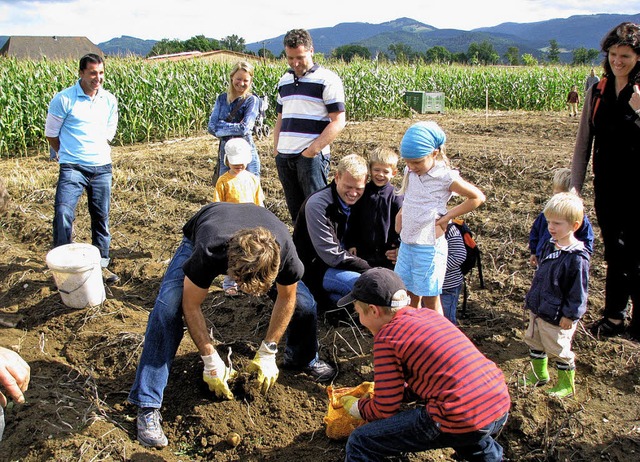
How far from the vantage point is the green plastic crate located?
704 inches

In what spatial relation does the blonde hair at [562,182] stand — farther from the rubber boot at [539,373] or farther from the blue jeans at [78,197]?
the blue jeans at [78,197]

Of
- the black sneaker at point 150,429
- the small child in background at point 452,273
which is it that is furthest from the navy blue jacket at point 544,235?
the black sneaker at point 150,429

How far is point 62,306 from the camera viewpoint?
4215 millimetres

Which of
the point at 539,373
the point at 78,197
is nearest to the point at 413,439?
the point at 539,373

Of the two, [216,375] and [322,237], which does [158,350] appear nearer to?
[216,375]

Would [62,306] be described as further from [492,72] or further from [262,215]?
[492,72]

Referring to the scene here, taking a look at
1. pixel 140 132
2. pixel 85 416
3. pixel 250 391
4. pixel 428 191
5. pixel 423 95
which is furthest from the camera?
pixel 423 95

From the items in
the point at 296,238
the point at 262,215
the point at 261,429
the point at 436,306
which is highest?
the point at 262,215

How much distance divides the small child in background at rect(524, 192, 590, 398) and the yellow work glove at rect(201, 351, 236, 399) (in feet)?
5.81

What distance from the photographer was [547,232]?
11.5 feet

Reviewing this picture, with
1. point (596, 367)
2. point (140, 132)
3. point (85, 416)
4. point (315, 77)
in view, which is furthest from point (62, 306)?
point (140, 132)

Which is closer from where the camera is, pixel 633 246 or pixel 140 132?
pixel 633 246

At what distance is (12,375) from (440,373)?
5.22 feet

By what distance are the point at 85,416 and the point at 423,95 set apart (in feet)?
54.2
